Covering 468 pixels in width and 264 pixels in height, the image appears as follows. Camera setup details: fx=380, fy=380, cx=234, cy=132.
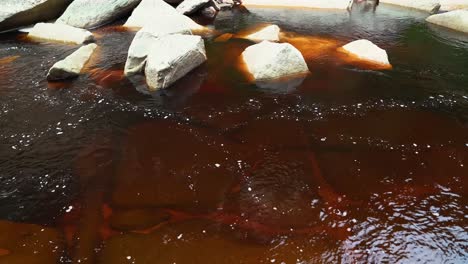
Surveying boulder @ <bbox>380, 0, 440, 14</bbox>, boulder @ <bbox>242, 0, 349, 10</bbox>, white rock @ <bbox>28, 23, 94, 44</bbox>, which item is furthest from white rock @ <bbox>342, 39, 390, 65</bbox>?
white rock @ <bbox>28, 23, 94, 44</bbox>

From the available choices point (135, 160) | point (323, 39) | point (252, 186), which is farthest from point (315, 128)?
point (323, 39)

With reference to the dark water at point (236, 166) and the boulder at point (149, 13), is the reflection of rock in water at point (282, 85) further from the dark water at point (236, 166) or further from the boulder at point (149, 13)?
the boulder at point (149, 13)

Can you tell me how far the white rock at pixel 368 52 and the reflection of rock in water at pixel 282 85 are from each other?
216cm

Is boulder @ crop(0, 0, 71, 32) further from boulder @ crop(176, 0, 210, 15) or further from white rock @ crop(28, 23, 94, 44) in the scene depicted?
boulder @ crop(176, 0, 210, 15)

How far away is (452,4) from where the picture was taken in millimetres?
14914

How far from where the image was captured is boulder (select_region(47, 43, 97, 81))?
8.15 meters

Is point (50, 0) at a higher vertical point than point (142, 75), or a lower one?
higher

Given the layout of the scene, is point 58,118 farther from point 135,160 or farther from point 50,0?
point 50,0

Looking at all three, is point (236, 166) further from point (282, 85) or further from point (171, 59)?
point (171, 59)

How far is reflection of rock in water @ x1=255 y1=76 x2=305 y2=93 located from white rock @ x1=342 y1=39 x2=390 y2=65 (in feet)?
7.08

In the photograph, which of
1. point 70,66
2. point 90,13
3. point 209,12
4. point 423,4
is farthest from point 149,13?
point 423,4

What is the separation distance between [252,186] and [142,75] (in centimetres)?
467

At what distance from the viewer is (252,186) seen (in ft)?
16.5

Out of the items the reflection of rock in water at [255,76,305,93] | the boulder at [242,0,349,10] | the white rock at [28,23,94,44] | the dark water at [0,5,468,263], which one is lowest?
the dark water at [0,5,468,263]
